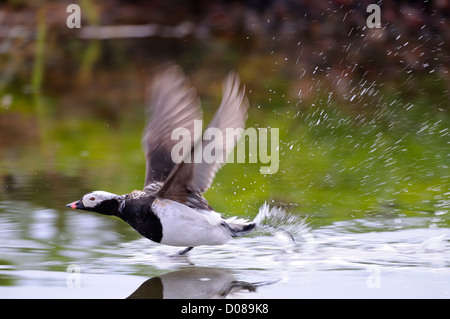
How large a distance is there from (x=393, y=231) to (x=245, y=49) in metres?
7.14

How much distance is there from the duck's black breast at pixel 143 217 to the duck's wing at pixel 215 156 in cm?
10

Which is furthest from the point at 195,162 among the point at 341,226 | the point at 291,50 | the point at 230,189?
the point at 291,50

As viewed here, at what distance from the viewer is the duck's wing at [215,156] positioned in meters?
4.55

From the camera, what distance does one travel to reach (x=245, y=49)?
1201cm

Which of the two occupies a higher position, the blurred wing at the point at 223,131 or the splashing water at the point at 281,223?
the blurred wing at the point at 223,131

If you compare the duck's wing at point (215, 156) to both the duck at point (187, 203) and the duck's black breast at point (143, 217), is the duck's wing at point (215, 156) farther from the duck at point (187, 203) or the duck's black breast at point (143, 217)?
the duck's black breast at point (143, 217)

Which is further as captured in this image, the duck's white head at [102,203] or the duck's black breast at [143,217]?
the duck's white head at [102,203]

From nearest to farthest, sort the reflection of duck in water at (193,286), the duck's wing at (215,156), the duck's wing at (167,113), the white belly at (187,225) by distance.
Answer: the reflection of duck in water at (193,286), the duck's wing at (215,156), the white belly at (187,225), the duck's wing at (167,113)

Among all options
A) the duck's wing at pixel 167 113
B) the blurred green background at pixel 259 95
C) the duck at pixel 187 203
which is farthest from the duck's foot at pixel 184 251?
the blurred green background at pixel 259 95

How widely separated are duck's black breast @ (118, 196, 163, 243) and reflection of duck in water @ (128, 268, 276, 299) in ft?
1.05

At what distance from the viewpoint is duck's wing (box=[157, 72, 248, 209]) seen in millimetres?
4547

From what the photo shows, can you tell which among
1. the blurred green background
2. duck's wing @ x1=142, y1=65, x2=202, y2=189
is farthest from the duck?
the blurred green background

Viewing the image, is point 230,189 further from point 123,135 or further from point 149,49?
point 149,49

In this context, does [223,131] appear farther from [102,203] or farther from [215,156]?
[102,203]
